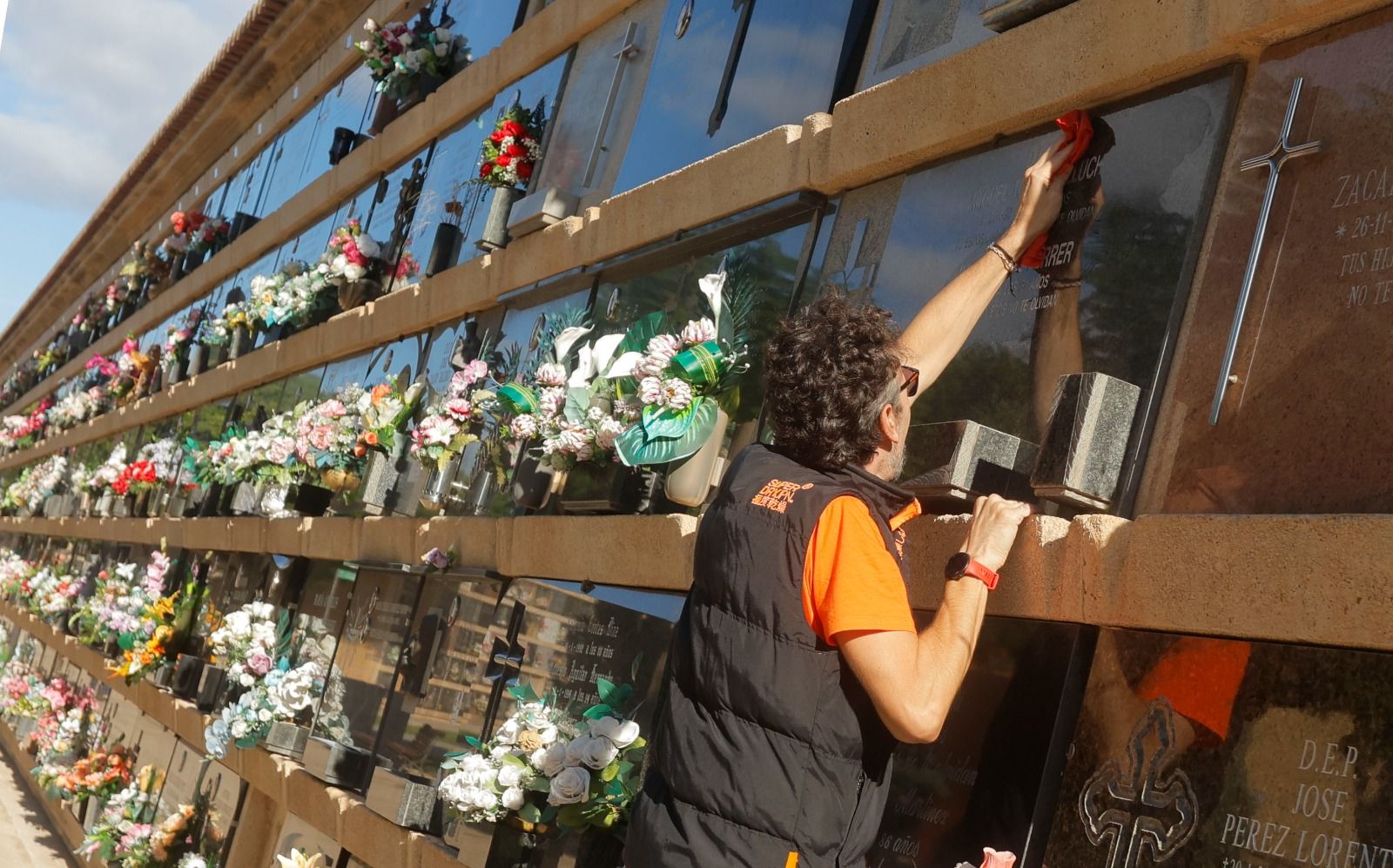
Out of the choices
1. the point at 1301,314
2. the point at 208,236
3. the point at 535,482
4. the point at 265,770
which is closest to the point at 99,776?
the point at 265,770

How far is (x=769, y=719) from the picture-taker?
3131 millimetres

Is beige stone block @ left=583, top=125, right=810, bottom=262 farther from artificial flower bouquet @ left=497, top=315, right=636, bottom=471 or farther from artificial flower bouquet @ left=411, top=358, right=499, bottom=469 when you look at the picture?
artificial flower bouquet @ left=411, top=358, right=499, bottom=469

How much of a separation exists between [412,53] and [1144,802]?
836 centimetres

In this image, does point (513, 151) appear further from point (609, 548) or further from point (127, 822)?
point (127, 822)

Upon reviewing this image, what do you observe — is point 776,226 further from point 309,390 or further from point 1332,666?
point 309,390

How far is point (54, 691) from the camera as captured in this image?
54.1 ft

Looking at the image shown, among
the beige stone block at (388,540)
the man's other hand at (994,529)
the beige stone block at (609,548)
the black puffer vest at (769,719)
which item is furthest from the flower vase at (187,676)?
the man's other hand at (994,529)

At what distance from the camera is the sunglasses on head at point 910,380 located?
137 inches

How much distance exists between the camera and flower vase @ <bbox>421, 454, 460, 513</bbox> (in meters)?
7.45

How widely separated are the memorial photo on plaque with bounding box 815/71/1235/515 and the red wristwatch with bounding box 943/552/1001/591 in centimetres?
23

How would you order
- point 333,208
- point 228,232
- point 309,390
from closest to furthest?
point 309,390 < point 333,208 < point 228,232

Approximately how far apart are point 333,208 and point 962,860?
977 centimetres

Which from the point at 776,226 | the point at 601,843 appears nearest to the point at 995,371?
the point at 776,226

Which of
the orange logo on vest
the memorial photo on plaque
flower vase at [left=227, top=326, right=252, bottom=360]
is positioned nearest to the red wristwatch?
the memorial photo on plaque
